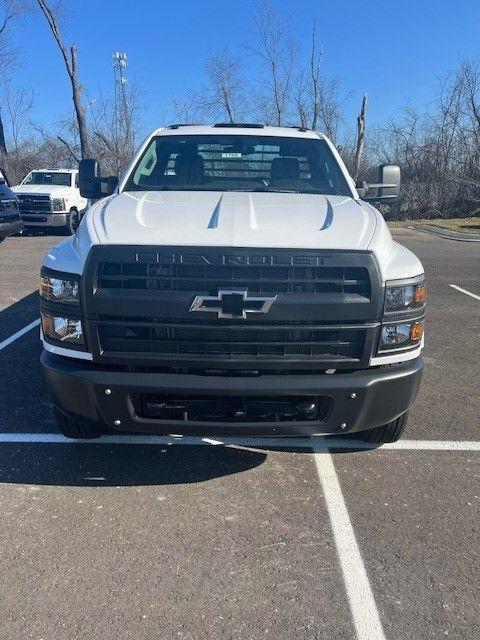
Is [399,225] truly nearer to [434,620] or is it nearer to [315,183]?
[315,183]

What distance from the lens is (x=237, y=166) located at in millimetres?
4660

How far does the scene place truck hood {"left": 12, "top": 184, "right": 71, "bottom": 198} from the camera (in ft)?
51.9

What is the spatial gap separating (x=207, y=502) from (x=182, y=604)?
0.77m

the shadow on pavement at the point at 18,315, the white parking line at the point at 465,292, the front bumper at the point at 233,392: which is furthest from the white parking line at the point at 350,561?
the white parking line at the point at 465,292

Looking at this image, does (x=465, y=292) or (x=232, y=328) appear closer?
(x=232, y=328)

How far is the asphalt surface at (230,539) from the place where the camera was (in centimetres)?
236

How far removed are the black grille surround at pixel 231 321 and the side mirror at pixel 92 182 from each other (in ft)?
6.99

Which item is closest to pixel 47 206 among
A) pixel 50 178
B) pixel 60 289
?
pixel 50 178

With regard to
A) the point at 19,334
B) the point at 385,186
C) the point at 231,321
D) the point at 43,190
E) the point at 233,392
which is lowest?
the point at 19,334

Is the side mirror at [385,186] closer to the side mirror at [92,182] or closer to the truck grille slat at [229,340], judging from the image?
the side mirror at [92,182]

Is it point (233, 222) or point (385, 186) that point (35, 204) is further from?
point (233, 222)

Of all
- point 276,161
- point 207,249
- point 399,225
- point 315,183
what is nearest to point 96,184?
point 276,161

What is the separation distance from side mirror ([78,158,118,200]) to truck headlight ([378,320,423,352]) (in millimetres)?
2882

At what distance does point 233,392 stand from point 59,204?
14.4m
